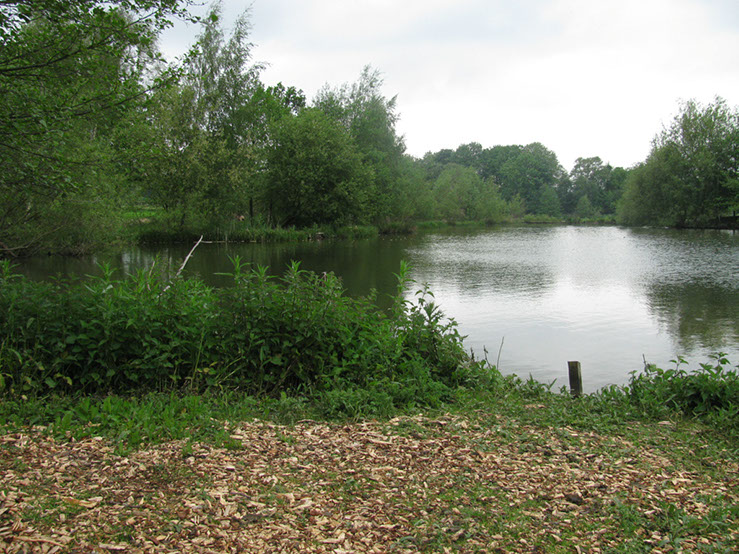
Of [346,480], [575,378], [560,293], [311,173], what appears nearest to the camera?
[346,480]

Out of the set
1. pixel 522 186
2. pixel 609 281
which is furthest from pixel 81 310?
pixel 522 186

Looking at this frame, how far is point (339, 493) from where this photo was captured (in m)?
3.66

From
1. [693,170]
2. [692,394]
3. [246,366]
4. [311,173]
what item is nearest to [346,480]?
[246,366]

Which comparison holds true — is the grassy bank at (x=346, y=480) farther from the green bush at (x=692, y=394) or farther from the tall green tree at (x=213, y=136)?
the tall green tree at (x=213, y=136)

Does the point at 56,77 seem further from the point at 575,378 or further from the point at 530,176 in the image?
the point at 530,176

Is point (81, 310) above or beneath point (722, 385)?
above

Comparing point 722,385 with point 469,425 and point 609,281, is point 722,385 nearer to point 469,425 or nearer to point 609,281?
point 469,425

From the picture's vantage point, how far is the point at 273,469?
3955 millimetres

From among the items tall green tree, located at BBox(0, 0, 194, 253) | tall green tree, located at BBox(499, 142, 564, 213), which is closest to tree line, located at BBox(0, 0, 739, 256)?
tall green tree, located at BBox(0, 0, 194, 253)

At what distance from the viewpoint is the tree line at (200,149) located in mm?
6848

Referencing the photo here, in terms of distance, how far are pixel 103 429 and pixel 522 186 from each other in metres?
129

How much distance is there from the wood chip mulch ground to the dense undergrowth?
80 cm

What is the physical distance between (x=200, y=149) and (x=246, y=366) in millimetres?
31554

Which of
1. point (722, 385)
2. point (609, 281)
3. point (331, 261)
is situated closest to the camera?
point (722, 385)
